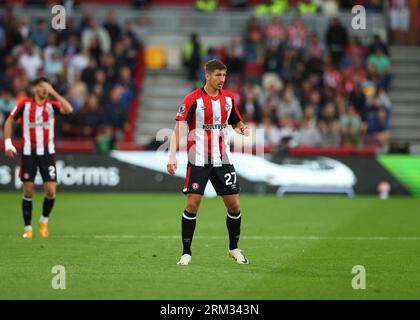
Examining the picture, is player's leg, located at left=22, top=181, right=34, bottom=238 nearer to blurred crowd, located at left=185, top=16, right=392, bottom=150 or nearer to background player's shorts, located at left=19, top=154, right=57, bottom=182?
background player's shorts, located at left=19, top=154, right=57, bottom=182

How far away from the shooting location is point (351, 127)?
2600 cm

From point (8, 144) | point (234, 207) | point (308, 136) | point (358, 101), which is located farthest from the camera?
point (358, 101)

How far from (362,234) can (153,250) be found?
3923 mm

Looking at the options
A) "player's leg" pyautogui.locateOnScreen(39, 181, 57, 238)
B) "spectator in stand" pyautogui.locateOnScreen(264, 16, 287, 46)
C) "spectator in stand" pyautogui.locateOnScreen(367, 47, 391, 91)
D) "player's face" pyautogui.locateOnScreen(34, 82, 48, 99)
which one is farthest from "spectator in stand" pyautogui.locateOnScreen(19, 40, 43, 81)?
"player's leg" pyautogui.locateOnScreen(39, 181, 57, 238)

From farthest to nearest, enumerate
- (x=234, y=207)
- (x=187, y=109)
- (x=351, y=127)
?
1. (x=351, y=127)
2. (x=234, y=207)
3. (x=187, y=109)

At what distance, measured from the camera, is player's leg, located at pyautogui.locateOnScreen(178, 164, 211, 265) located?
11914 millimetres

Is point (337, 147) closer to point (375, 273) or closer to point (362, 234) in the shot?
point (362, 234)

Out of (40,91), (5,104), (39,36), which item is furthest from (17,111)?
(39,36)

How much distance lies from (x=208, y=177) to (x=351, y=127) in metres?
14.4

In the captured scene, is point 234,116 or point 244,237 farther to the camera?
point 244,237

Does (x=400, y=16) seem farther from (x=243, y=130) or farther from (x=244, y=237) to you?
(x=243, y=130)

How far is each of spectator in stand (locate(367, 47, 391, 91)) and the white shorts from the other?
3.22m

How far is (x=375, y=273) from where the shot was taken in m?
11.3
